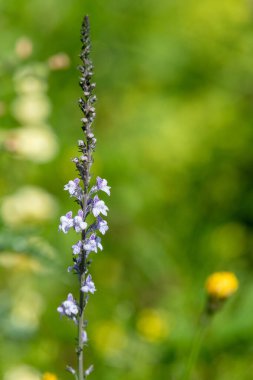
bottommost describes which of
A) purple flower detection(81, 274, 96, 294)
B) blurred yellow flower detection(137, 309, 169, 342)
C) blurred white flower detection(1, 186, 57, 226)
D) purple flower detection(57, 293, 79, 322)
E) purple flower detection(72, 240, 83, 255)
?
purple flower detection(57, 293, 79, 322)

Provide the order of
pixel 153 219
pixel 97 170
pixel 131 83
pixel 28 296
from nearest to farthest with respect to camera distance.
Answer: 1. pixel 28 296
2. pixel 97 170
3. pixel 153 219
4. pixel 131 83

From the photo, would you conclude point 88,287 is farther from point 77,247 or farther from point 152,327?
point 152,327

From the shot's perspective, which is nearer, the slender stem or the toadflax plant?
the toadflax plant

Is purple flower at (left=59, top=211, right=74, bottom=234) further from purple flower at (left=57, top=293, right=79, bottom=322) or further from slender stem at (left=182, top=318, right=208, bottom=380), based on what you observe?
slender stem at (left=182, top=318, right=208, bottom=380)

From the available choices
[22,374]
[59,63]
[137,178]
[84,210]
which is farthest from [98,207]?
[137,178]

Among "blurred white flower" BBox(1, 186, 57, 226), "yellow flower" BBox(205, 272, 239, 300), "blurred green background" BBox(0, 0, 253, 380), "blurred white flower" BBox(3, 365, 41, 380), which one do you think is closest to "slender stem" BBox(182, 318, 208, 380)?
"yellow flower" BBox(205, 272, 239, 300)

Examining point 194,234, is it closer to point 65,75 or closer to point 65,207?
point 65,207

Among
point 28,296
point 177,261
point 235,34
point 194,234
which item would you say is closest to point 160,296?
point 177,261
